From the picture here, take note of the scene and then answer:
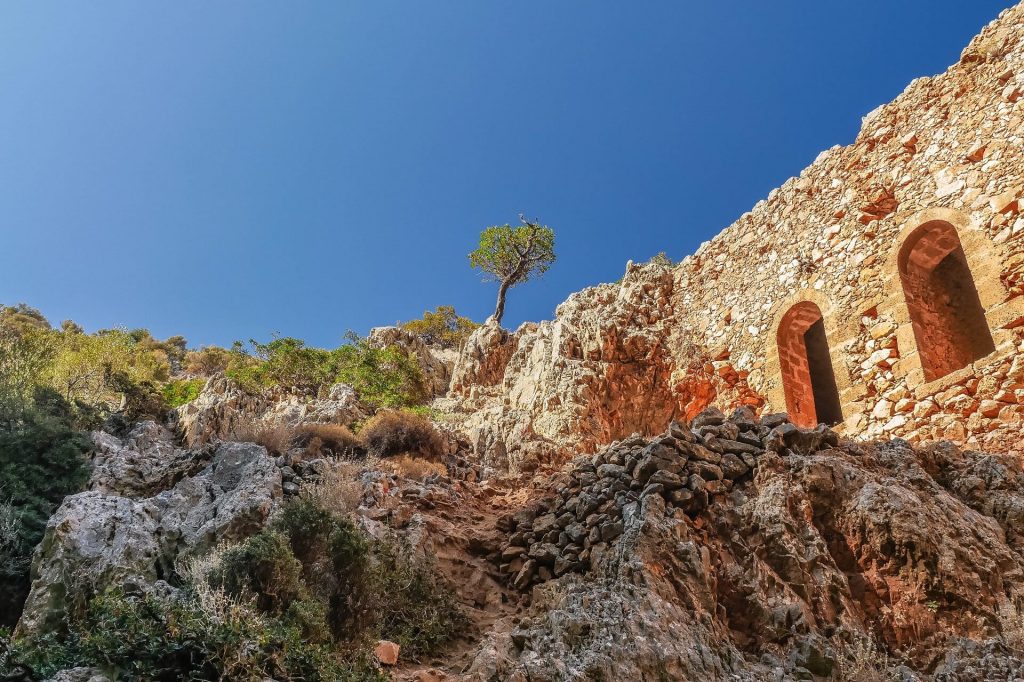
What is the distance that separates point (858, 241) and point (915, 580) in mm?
6583

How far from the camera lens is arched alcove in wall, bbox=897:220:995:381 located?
9.20 metres

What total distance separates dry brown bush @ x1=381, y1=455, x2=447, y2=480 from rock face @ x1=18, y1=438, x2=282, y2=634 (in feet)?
7.18

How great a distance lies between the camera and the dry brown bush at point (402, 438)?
35.4ft

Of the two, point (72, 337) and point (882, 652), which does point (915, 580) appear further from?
point (72, 337)

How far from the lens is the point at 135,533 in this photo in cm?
589

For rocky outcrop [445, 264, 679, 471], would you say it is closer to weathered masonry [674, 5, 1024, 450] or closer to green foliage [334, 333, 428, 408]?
weathered masonry [674, 5, 1024, 450]

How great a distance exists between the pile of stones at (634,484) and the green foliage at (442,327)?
20.9 metres

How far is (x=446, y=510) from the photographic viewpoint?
7.84 meters

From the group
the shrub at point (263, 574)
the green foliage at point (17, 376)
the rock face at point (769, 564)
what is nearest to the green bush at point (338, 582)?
the shrub at point (263, 574)

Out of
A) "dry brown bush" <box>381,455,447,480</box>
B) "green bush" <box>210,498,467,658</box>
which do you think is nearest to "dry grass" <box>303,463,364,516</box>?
"green bush" <box>210,498,467,658</box>

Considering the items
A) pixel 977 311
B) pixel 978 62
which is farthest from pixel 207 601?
pixel 978 62

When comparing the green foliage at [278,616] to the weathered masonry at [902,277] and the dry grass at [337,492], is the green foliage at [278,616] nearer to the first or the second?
the dry grass at [337,492]

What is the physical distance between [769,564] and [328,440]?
7122mm

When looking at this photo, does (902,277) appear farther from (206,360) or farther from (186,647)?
(206,360)
